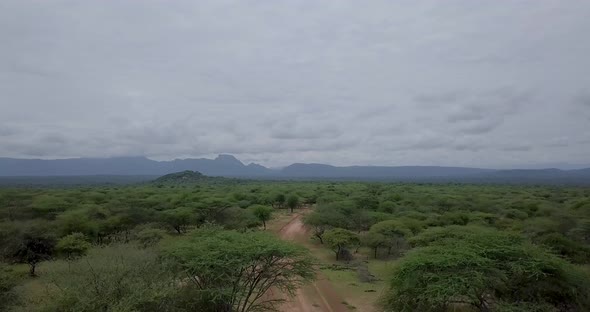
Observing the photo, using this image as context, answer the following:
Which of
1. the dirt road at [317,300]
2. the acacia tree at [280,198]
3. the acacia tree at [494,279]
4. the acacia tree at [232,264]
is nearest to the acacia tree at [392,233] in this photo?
the dirt road at [317,300]

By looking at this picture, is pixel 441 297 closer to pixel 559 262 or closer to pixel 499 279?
pixel 499 279

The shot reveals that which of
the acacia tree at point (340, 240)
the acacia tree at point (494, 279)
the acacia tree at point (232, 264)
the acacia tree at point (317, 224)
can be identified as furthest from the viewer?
the acacia tree at point (317, 224)

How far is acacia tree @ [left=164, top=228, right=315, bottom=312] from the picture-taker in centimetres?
1678

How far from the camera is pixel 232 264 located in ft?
54.9

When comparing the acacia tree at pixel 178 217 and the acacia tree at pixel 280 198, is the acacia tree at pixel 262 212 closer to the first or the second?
the acacia tree at pixel 178 217

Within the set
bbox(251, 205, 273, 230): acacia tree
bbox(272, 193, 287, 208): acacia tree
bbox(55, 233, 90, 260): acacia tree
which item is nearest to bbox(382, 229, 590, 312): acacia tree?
bbox(55, 233, 90, 260): acacia tree

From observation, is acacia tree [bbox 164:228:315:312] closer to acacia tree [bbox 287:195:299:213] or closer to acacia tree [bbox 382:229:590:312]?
acacia tree [bbox 382:229:590:312]

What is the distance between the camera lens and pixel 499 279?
1672 centimetres

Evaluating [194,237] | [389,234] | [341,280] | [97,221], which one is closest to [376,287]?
[341,280]

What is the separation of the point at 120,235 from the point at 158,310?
29380 mm

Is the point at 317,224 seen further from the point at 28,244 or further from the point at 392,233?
the point at 28,244

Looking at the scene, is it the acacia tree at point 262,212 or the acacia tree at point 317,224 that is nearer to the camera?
the acacia tree at point 317,224

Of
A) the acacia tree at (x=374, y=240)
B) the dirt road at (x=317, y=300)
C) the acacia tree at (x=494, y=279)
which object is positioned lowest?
the dirt road at (x=317, y=300)

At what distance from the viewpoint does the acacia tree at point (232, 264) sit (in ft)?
55.1
